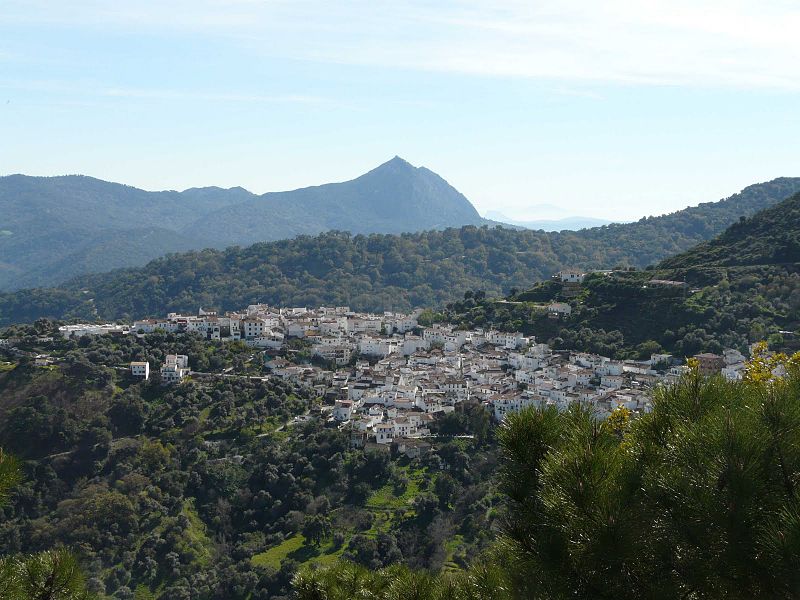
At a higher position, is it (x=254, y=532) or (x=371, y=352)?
(x=371, y=352)

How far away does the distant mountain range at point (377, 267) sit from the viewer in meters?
86.9

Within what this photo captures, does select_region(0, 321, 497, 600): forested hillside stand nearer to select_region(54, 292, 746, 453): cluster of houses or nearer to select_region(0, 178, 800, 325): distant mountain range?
select_region(54, 292, 746, 453): cluster of houses

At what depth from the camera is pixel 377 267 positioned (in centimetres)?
9788

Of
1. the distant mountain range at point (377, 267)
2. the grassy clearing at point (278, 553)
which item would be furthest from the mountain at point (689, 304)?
the distant mountain range at point (377, 267)

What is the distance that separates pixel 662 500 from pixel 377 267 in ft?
311

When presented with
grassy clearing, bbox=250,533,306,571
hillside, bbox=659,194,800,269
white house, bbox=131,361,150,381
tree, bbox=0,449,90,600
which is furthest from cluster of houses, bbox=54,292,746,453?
tree, bbox=0,449,90,600

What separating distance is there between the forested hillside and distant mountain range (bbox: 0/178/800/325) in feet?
170

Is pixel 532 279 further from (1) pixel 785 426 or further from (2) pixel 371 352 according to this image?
(1) pixel 785 426

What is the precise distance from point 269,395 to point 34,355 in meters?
13.0

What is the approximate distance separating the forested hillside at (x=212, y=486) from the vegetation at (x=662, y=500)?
17344 millimetres

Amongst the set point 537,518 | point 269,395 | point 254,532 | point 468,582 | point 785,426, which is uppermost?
point 785,426

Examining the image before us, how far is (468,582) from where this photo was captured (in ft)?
13.9

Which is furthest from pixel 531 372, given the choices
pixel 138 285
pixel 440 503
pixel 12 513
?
pixel 138 285

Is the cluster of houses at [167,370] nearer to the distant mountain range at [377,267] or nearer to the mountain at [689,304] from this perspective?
the mountain at [689,304]
